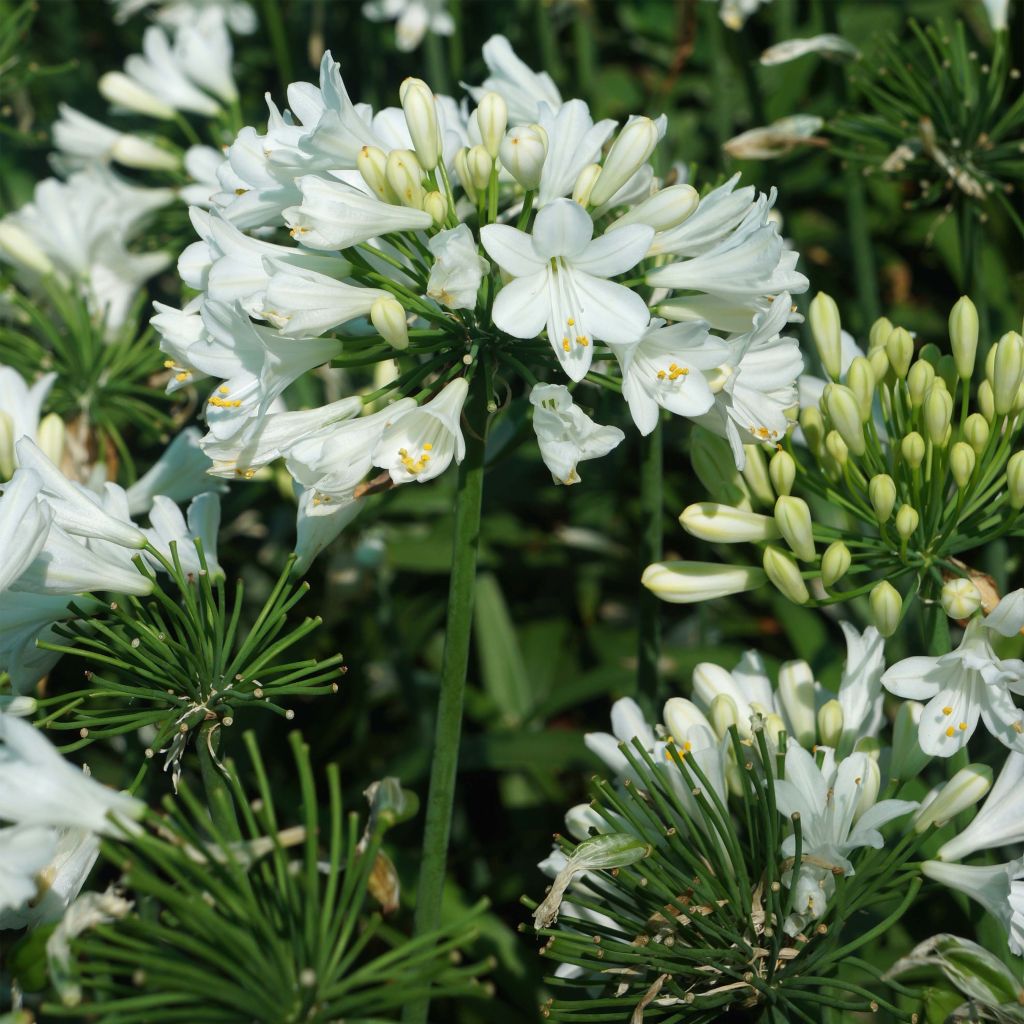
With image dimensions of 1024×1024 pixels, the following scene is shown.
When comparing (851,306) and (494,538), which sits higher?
(851,306)

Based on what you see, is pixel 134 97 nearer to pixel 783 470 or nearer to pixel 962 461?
pixel 783 470

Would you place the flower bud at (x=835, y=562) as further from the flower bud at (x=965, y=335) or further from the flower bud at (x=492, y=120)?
the flower bud at (x=492, y=120)

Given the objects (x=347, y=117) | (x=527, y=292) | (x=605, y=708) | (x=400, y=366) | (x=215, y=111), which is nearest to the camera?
(x=527, y=292)

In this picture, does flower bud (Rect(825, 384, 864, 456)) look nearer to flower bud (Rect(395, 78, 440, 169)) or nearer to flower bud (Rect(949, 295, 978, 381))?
flower bud (Rect(949, 295, 978, 381))

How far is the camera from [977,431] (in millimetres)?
2010

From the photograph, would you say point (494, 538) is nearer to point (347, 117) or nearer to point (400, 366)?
point (400, 366)

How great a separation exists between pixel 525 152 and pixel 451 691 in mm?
915

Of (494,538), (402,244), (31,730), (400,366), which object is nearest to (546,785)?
(494,538)

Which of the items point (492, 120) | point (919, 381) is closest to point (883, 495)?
point (919, 381)

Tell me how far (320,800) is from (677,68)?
2808mm

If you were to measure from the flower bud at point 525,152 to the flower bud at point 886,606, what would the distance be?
2.99ft

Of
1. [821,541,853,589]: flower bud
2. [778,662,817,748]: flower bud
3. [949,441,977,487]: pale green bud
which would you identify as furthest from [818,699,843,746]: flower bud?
[949,441,977,487]: pale green bud

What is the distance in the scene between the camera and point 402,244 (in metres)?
2.04

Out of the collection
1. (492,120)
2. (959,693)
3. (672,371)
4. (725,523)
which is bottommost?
(959,693)
